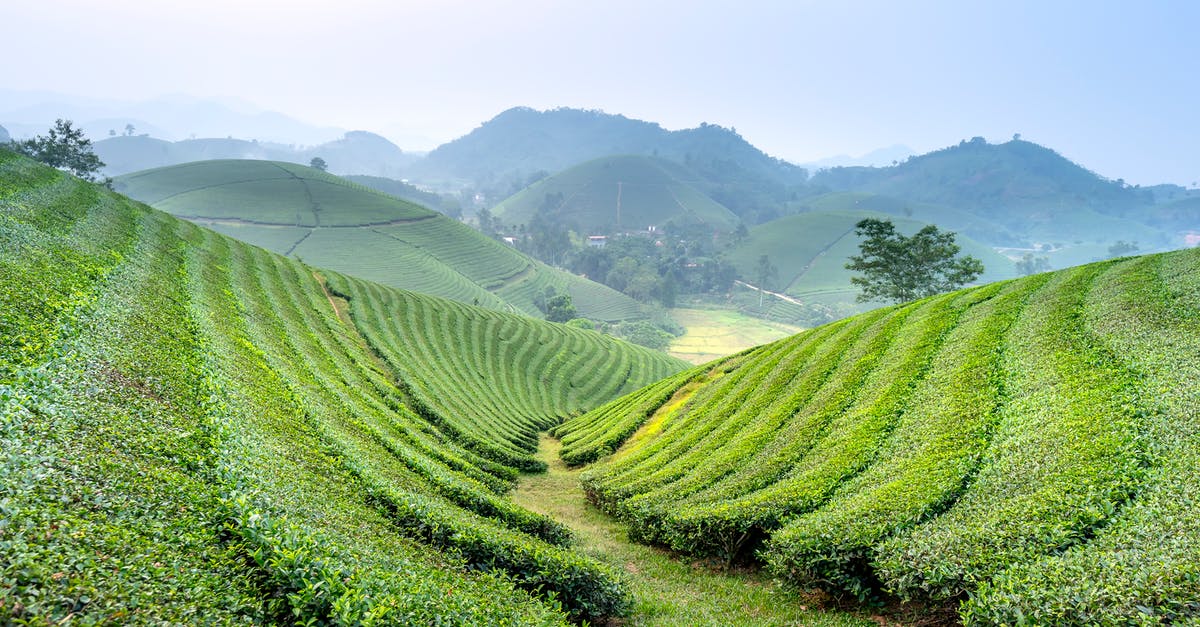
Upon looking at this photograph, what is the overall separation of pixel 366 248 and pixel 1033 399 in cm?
10481

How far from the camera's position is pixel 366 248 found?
3917 inches

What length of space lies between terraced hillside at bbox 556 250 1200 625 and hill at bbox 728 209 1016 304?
137 metres

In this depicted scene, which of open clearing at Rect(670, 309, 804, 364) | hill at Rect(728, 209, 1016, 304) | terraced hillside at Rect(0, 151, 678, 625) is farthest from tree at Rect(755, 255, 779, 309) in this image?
terraced hillside at Rect(0, 151, 678, 625)

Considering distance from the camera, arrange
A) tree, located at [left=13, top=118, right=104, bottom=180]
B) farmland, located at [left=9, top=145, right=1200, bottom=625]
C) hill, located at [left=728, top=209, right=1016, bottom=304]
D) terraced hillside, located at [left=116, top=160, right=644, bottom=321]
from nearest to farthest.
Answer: farmland, located at [left=9, top=145, right=1200, bottom=625] < tree, located at [left=13, top=118, right=104, bottom=180] < terraced hillside, located at [left=116, top=160, right=644, bottom=321] < hill, located at [left=728, top=209, right=1016, bottom=304]

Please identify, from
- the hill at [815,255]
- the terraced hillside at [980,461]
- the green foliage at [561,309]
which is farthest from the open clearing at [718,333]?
the terraced hillside at [980,461]

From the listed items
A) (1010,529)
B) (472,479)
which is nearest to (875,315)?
Result: (1010,529)

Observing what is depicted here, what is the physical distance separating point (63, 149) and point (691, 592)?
93031mm

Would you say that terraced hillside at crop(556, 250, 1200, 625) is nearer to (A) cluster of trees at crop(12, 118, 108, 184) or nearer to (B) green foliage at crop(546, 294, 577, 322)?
(B) green foliage at crop(546, 294, 577, 322)

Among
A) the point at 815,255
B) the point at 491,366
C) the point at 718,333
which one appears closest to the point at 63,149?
the point at 491,366

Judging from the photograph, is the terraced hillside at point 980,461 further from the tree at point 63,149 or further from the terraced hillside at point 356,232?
the tree at point 63,149

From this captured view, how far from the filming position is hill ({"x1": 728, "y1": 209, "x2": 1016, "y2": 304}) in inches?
6093

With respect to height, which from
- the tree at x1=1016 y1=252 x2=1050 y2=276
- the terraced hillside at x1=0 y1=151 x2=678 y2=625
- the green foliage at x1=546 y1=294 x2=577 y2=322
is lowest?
the green foliage at x1=546 y1=294 x2=577 y2=322

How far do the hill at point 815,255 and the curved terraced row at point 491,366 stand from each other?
4511 inches

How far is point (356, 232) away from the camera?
105m
